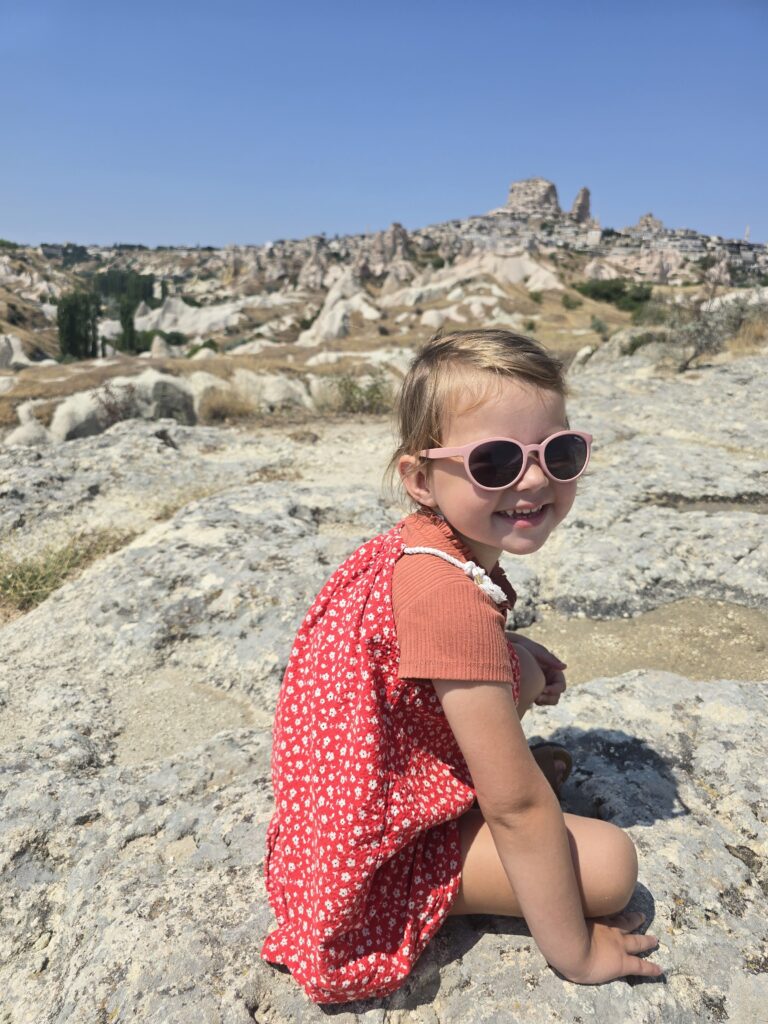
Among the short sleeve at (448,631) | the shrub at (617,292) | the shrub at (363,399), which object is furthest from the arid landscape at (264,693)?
the shrub at (617,292)

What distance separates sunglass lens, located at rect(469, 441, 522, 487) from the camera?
48.4 inches

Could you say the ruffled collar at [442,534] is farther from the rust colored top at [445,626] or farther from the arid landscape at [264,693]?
the arid landscape at [264,693]

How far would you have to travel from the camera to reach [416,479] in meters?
1.38

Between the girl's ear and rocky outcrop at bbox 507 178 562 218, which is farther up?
rocky outcrop at bbox 507 178 562 218

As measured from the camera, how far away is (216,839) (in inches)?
69.8

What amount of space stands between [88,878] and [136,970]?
0.45 m

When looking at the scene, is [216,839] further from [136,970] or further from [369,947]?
[369,947]

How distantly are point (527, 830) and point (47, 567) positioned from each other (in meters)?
3.77

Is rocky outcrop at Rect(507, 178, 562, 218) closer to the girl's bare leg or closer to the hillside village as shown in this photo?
the hillside village

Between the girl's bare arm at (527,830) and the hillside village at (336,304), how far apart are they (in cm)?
123

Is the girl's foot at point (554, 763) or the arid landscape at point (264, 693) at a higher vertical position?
the girl's foot at point (554, 763)

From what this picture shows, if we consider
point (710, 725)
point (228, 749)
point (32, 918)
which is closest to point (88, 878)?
point (32, 918)

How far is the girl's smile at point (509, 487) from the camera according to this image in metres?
1.25

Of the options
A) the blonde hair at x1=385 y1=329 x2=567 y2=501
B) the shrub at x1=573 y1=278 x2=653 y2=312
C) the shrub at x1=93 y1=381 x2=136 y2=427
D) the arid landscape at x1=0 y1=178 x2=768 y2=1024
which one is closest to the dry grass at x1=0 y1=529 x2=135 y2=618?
the arid landscape at x1=0 y1=178 x2=768 y2=1024
